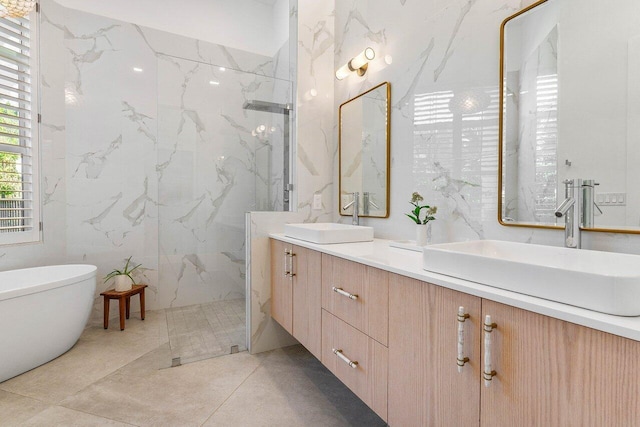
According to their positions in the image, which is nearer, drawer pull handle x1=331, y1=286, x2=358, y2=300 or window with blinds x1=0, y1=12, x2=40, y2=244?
drawer pull handle x1=331, y1=286, x2=358, y2=300

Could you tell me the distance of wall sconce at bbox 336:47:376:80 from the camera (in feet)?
6.91

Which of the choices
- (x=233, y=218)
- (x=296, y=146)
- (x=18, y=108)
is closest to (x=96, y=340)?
(x=233, y=218)

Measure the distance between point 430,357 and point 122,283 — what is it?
265 centimetres

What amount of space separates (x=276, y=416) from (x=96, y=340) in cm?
174

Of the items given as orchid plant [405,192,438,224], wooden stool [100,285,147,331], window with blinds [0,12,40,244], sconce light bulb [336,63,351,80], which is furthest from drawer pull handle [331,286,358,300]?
window with blinds [0,12,40,244]

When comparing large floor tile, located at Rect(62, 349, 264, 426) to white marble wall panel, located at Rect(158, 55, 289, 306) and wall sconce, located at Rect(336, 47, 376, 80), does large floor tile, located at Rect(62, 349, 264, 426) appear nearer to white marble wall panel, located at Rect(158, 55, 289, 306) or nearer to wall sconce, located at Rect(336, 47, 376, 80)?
white marble wall panel, located at Rect(158, 55, 289, 306)

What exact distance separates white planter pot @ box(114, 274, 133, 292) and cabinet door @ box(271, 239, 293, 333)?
132cm

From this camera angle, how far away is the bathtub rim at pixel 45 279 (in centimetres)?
195

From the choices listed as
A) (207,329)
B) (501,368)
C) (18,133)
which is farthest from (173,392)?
(18,133)

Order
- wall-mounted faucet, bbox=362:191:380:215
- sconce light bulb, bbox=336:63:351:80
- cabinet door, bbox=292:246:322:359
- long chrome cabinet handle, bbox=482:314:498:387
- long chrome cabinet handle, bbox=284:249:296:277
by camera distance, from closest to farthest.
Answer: long chrome cabinet handle, bbox=482:314:498:387, cabinet door, bbox=292:246:322:359, long chrome cabinet handle, bbox=284:249:296:277, wall-mounted faucet, bbox=362:191:380:215, sconce light bulb, bbox=336:63:351:80

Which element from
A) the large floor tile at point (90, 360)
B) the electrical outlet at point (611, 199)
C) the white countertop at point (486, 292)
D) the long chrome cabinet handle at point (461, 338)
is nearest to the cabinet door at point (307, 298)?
the white countertop at point (486, 292)

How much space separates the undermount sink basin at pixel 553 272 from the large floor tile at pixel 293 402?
41.0 inches

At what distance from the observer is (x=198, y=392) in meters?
1.85

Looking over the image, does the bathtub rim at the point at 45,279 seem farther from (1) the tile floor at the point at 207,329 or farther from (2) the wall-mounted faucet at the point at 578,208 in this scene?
(2) the wall-mounted faucet at the point at 578,208
